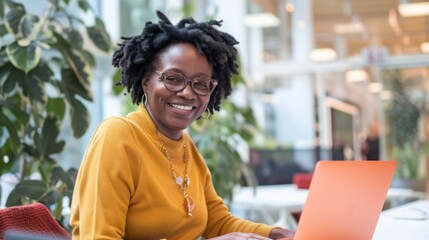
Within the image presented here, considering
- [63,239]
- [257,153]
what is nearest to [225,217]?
[63,239]

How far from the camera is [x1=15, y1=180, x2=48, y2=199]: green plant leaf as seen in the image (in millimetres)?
2754


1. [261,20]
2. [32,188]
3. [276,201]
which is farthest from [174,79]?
[261,20]

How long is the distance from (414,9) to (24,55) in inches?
272

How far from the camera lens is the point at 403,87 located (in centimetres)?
940

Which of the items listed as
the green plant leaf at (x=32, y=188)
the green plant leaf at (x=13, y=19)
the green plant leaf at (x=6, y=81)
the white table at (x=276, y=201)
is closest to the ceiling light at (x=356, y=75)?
the white table at (x=276, y=201)

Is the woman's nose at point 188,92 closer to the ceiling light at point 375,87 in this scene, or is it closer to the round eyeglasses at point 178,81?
the round eyeglasses at point 178,81

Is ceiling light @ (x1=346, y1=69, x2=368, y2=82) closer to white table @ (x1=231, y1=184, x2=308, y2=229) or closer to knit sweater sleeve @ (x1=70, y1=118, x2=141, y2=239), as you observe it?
white table @ (x1=231, y1=184, x2=308, y2=229)

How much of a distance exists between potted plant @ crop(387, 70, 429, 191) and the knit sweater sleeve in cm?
818

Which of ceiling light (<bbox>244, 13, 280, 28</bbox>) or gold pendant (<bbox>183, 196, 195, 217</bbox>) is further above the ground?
ceiling light (<bbox>244, 13, 280, 28</bbox>)

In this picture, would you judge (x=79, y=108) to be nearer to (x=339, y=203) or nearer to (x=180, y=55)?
(x=180, y=55)

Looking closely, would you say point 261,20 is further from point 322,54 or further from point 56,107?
point 56,107

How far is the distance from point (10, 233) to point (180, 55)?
24.8 inches

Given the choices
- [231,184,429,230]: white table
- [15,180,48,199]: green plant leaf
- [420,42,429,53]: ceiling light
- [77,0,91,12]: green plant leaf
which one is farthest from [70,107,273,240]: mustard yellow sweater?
[420,42,429,53]: ceiling light

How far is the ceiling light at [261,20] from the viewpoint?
8.98 m
